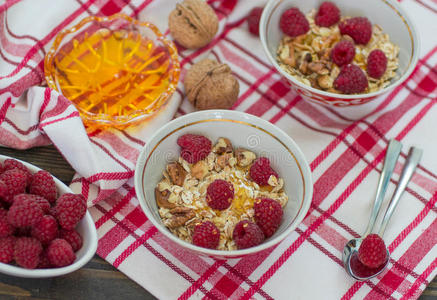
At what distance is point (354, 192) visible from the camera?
1.09 metres

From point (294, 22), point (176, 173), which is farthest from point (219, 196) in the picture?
point (294, 22)

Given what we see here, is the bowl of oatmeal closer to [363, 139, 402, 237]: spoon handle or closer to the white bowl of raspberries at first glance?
[363, 139, 402, 237]: spoon handle

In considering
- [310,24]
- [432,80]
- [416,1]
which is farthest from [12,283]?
[416,1]

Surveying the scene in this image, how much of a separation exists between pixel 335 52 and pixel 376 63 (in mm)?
91

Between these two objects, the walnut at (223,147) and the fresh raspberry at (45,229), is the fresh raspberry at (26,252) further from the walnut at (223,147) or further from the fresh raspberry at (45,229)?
the walnut at (223,147)

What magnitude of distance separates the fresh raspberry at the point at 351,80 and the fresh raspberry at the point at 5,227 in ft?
2.32

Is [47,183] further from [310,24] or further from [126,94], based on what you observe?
[310,24]

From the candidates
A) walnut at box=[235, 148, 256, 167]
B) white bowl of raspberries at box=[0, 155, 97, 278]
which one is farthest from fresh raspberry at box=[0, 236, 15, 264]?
walnut at box=[235, 148, 256, 167]

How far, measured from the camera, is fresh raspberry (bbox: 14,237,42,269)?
0.83m

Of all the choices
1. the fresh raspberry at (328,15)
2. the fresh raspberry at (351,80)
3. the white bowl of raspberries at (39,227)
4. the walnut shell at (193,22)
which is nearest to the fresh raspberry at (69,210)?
the white bowl of raspberries at (39,227)

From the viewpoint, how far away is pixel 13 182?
0.88m

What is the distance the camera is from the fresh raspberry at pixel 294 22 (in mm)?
1194

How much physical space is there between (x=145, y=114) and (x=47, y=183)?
0.27 metres

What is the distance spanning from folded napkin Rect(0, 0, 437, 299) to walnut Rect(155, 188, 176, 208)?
7cm
